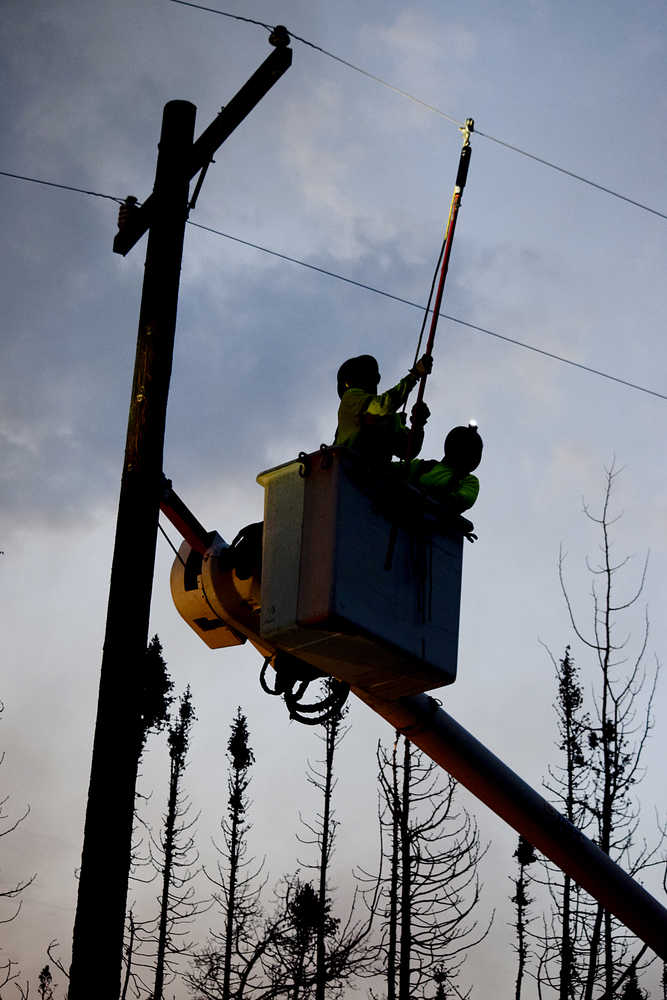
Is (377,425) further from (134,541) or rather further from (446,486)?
(134,541)

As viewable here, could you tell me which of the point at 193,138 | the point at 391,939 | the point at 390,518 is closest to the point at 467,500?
the point at 390,518

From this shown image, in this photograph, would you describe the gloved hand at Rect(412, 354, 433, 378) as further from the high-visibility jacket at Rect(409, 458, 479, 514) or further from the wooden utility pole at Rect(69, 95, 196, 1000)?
the wooden utility pole at Rect(69, 95, 196, 1000)

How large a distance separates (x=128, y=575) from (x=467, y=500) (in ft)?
5.66

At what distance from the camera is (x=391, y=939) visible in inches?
821

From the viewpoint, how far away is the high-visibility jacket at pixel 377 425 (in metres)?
5.73

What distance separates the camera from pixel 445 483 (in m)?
5.99

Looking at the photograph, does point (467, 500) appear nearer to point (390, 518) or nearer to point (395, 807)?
point (390, 518)

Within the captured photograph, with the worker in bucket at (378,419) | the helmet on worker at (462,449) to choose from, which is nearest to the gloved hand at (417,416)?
the worker in bucket at (378,419)

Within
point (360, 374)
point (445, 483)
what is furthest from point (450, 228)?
point (445, 483)

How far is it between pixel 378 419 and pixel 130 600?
4.66 ft

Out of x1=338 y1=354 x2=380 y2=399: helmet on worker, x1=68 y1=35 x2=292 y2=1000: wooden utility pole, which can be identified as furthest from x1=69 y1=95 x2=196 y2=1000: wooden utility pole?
x1=338 y1=354 x2=380 y2=399: helmet on worker

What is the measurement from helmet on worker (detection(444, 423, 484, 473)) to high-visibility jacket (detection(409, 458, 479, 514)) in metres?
0.04

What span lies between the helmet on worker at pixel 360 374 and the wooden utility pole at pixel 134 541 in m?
Result: 0.87

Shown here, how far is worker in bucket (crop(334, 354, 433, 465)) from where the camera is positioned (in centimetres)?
573
